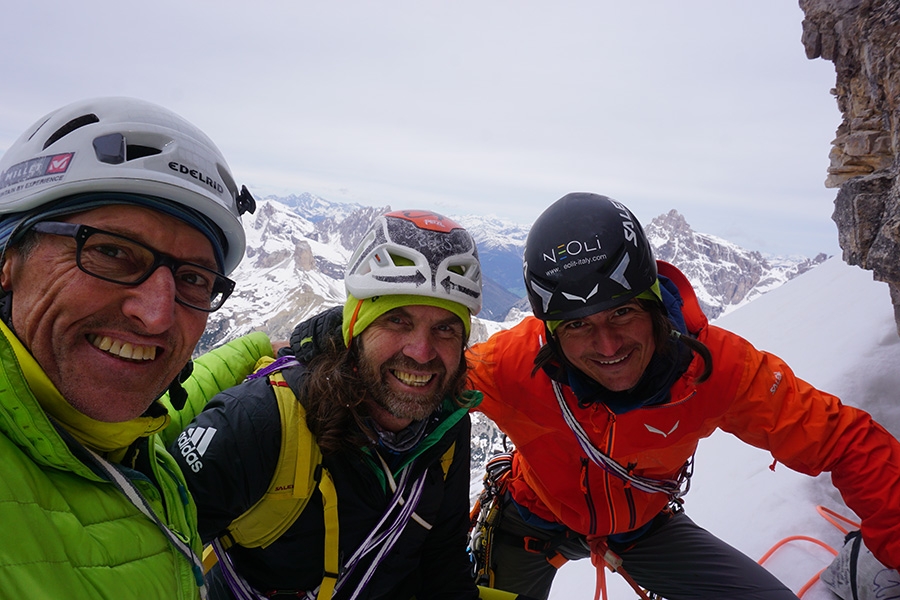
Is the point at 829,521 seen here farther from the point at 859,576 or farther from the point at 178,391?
the point at 178,391

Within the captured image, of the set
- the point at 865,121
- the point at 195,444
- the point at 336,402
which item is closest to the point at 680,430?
the point at 336,402

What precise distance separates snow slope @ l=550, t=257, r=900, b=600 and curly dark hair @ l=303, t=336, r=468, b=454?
4.60 meters

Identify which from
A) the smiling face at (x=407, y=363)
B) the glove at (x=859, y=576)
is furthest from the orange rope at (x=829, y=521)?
the smiling face at (x=407, y=363)

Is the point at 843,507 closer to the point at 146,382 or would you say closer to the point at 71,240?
the point at 146,382

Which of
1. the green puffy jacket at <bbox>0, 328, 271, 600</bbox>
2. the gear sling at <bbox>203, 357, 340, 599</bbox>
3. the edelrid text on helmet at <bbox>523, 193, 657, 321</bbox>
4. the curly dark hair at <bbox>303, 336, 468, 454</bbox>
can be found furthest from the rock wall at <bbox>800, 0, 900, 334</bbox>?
the green puffy jacket at <bbox>0, 328, 271, 600</bbox>

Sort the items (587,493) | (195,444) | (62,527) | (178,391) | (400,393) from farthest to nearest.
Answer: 1. (587,493)
2. (400,393)
3. (195,444)
4. (178,391)
5. (62,527)

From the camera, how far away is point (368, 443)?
2.90 metres

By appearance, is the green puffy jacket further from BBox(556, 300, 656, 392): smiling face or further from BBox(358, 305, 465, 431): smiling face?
BBox(556, 300, 656, 392): smiling face

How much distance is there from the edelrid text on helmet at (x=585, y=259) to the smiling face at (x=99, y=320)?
2.67 metres

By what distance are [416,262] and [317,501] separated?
5.67 ft

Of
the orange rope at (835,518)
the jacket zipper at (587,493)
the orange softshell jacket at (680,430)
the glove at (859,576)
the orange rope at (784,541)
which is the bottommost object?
the orange rope at (784,541)

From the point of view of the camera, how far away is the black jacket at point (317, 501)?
2.50 metres

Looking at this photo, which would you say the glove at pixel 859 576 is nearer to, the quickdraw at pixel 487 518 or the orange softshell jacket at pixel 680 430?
the orange softshell jacket at pixel 680 430

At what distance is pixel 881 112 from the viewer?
550 cm
